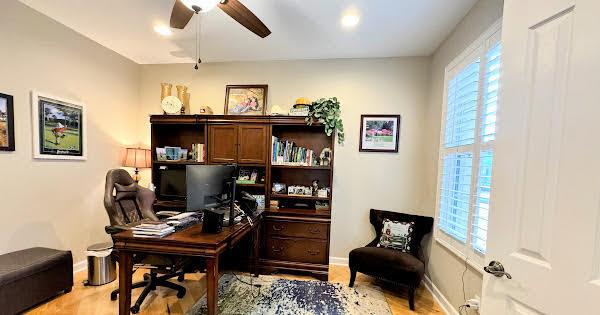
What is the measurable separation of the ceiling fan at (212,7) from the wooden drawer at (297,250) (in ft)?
7.47

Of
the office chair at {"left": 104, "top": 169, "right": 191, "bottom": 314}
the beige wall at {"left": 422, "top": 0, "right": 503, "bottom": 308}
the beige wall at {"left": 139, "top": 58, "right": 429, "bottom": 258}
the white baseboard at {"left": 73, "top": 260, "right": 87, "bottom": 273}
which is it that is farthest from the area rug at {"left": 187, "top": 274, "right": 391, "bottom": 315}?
the white baseboard at {"left": 73, "top": 260, "right": 87, "bottom": 273}

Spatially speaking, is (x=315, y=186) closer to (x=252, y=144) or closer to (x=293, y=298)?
(x=252, y=144)

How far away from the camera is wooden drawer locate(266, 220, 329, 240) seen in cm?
281

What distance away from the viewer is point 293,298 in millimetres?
2357

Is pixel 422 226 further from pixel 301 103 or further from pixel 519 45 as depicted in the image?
pixel 519 45

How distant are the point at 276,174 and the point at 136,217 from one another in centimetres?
168

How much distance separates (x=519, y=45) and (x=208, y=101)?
3.38 m

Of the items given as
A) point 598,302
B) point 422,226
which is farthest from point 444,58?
point 598,302

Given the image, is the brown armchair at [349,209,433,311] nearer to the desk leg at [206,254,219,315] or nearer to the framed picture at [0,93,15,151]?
the desk leg at [206,254,219,315]

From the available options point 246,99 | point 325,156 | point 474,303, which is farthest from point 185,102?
point 474,303

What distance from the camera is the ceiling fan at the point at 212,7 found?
156 centimetres

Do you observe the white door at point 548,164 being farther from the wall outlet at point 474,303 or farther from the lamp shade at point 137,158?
the lamp shade at point 137,158

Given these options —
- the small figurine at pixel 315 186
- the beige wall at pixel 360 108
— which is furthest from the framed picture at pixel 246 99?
the small figurine at pixel 315 186

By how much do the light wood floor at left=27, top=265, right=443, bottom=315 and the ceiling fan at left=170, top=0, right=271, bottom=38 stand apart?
8.20 ft
